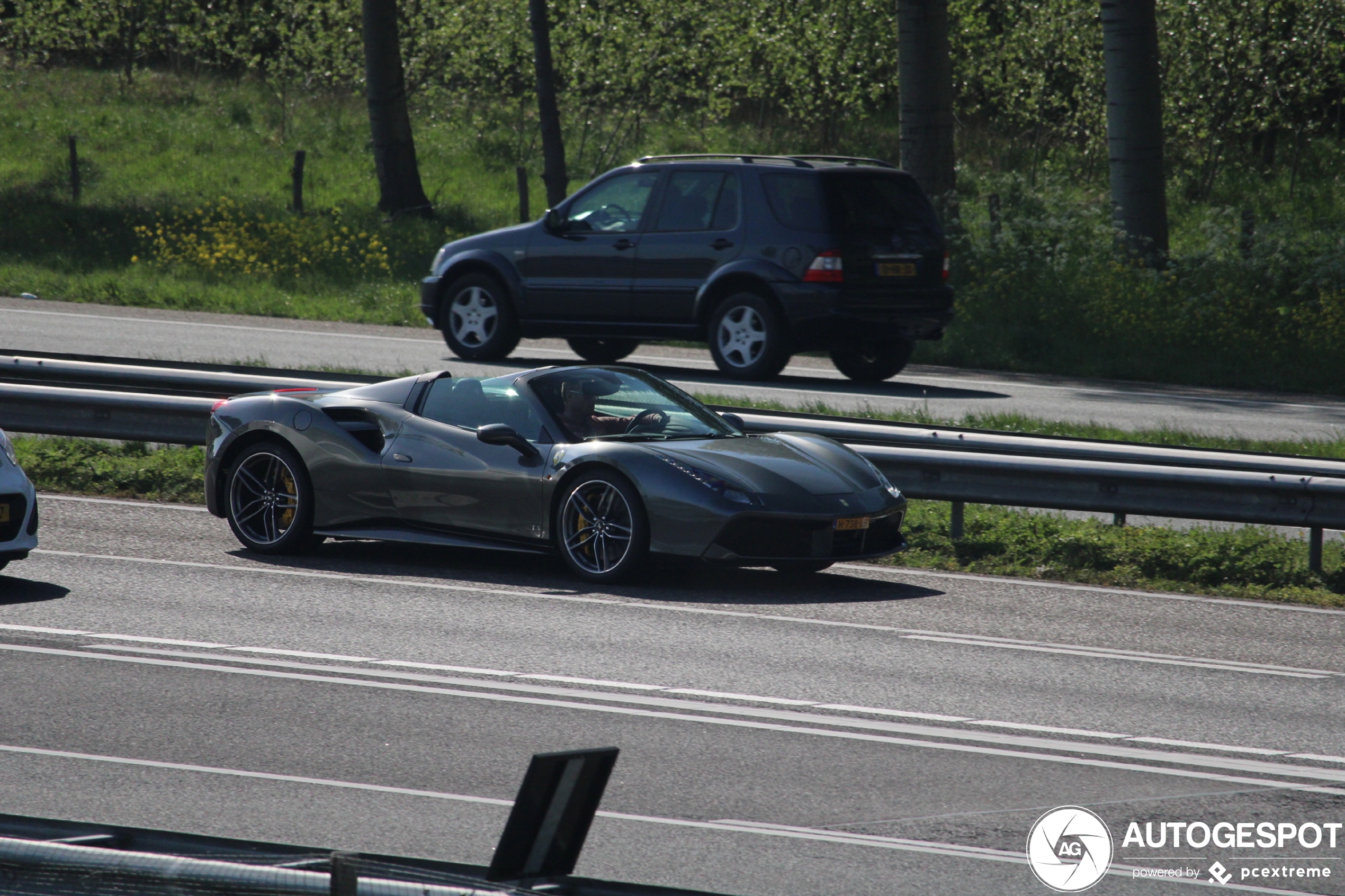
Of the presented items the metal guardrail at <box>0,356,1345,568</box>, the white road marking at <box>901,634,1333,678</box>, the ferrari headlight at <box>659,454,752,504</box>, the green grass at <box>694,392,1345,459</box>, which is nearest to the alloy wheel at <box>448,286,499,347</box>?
the green grass at <box>694,392,1345,459</box>

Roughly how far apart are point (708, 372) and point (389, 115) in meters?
13.5

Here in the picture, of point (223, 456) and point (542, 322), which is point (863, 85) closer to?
point (542, 322)

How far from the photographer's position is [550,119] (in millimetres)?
27438

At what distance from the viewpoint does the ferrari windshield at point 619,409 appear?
9.77m

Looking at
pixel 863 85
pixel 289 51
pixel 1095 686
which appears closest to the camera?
pixel 1095 686

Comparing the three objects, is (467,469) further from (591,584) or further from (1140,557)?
(1140,557)

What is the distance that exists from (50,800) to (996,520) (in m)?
7.33

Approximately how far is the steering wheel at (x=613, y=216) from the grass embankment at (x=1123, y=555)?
6.65 meters

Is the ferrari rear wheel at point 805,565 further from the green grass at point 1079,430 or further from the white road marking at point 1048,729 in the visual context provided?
the green grass at point 1079,430

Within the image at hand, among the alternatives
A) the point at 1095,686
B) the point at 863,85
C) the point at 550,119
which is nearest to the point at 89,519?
the point at 1095,686

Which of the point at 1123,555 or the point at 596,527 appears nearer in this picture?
the point at 596,527

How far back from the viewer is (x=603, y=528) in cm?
934

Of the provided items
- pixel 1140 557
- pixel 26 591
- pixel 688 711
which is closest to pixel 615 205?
pixel 1140 557

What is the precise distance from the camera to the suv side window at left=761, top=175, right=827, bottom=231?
55.0 feet
